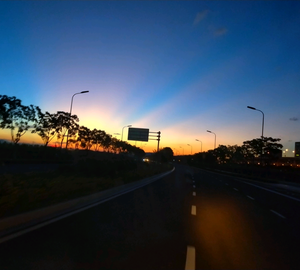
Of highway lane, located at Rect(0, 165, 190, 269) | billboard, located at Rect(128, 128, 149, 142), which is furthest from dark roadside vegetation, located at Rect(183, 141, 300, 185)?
highway lane, located at Rect(0, 165, 190, 269)

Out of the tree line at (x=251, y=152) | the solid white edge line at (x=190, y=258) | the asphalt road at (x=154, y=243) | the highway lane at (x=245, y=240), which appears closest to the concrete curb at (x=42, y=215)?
the asphalt road at (x=154, y=243)

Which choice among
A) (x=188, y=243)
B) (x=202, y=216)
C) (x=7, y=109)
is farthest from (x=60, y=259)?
(x=7, y=109)

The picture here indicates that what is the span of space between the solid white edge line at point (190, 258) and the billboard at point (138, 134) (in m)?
45.0

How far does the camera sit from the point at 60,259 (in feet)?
23.5

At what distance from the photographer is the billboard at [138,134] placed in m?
53.7

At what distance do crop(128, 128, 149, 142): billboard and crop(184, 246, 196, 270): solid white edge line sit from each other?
45041mm

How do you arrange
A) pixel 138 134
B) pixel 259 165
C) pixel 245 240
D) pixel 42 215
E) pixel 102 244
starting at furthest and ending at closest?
pixel 259 165 < pixel 138 134 < pixel 42 215 < pixel 245 240 < pixel 102 244

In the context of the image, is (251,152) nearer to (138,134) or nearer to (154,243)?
(138,134)

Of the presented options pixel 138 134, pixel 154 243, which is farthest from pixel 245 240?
pixel 138 134

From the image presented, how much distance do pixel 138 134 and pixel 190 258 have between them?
153 ft

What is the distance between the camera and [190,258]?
7.65 m

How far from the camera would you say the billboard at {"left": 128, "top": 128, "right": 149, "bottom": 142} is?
53656 millimetres

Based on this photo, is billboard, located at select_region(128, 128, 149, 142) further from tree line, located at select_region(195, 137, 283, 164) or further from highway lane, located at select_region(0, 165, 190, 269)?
highway lane, located at select_region(0, 165, 190, 269)

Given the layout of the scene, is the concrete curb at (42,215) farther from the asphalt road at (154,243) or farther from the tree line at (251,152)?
the tree line at (251,152)
